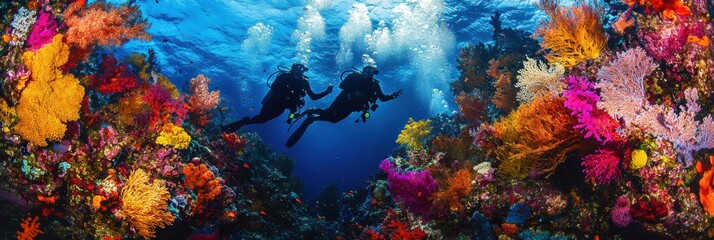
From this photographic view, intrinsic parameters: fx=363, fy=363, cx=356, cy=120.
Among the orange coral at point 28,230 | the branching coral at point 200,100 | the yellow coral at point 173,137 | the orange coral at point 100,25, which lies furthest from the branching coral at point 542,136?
the branching coral at point 200,100

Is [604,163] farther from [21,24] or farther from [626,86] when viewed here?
[21,24]

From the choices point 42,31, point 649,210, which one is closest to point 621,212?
point 649,210

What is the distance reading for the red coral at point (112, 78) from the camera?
7355 mm

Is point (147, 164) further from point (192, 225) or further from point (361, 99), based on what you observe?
point (361, 99)

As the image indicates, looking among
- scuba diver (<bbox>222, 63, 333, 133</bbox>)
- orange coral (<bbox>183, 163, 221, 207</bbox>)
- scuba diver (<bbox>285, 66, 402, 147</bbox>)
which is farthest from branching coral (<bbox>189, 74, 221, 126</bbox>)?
orange coral (<bbox>183, 163, 221, 207</bbox>)

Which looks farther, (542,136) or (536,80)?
(536,80)

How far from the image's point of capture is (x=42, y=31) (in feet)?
19.6

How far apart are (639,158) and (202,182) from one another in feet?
23.0

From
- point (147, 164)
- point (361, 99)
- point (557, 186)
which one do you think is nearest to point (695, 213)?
point (557, 186)

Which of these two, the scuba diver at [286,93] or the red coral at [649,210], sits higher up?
the scuba diver at [286,93]

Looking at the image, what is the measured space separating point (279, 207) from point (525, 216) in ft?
22.1

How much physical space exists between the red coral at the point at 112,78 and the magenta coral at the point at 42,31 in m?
1.33

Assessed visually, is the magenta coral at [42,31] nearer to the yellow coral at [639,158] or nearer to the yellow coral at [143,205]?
the yellow coral at [143,205]

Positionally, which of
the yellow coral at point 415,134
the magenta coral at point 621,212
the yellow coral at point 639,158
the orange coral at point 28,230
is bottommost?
the yellow coral at point 415,134
